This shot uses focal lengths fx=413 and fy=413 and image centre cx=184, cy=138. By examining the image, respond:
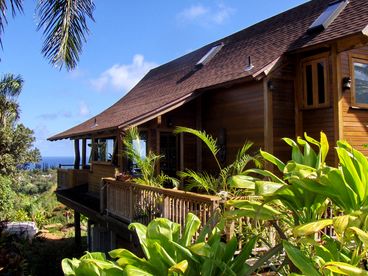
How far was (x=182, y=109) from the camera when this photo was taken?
1336cm

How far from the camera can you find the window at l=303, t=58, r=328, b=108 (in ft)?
33.7

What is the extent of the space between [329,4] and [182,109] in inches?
210

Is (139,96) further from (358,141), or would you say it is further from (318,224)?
(318,224)

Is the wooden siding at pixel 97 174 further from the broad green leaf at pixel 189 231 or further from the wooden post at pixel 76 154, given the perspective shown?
the broad green leaf at pixel 189 231

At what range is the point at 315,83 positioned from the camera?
1051 centimetres

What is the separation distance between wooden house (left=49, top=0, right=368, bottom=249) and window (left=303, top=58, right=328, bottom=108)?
1.0 inches

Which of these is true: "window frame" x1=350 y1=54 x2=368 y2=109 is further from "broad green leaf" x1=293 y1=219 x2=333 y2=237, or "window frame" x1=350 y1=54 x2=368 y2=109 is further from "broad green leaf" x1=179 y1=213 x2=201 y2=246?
"broad green leaf" x1=293 y1=219 x2=333 y2=237

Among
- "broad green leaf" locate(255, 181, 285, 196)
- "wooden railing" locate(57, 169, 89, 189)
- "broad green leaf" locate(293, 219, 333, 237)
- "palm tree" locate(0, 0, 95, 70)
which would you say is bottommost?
"wooden railing" locate(57, 169, 89, 189)

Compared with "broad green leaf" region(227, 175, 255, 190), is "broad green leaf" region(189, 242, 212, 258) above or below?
below

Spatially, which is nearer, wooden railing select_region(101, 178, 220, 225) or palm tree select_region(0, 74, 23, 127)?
wooden railing select_region(101, 178, 220, 225)

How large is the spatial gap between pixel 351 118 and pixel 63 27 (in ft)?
22.9

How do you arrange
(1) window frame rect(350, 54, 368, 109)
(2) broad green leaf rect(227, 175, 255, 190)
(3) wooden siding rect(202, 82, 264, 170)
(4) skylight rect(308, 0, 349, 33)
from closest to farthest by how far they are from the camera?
(2) broad green leaf rect(227, 175, 255, 190) → (1) window frame rect(350, 54, 368, 109) → (4) skylight rect(308, 0, 349, 33) → (3) wooden siding rect(202, 82, 264, 170)

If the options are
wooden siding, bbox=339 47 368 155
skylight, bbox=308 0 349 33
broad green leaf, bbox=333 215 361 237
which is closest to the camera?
broad green leaf, bbox=333 215 361 237

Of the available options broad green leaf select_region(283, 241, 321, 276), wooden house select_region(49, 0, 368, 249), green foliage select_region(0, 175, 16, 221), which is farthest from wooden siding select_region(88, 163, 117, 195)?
broad green leaf select_region(283, 241, 321, 276)
